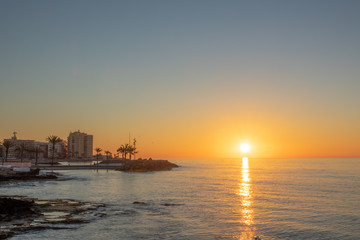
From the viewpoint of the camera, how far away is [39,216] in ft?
109

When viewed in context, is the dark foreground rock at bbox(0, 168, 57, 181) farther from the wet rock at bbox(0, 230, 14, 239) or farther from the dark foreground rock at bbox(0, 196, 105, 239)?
the wet rock at bbox(0, 230, 14, 239)

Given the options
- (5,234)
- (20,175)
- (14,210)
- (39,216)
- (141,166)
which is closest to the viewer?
(5,234)

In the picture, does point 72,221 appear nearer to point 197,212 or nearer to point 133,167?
point 197,212

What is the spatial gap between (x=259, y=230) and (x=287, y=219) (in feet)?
23.9

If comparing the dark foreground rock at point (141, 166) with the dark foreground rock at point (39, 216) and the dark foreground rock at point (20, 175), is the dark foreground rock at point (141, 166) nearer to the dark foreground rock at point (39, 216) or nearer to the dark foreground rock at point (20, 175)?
the dark foreground rock at point (20, 175)

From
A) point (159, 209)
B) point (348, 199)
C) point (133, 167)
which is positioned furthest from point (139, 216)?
point (133, 167)

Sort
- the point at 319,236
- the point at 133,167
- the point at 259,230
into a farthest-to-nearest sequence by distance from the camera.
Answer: the point at 133,167 → the point at 259,230 → the point at 319,236

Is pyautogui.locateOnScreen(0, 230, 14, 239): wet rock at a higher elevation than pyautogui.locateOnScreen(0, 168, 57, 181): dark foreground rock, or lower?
higher

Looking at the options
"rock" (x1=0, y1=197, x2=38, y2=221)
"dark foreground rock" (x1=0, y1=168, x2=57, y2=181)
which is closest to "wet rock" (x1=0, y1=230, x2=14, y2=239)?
"rock" (x1=0, y1=197, x2=38, y2=221)

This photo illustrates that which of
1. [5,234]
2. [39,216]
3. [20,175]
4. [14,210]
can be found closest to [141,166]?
[20,175]

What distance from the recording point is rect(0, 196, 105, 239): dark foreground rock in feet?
93.4

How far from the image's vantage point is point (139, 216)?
36.3 m

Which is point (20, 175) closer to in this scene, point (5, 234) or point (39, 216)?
point (39, 216)

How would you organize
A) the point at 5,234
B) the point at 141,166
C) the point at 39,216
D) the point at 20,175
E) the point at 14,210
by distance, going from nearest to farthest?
the point at 5,234
the point at 39,216
the point at 14,210
the point at 20,175
the point at 141,166
